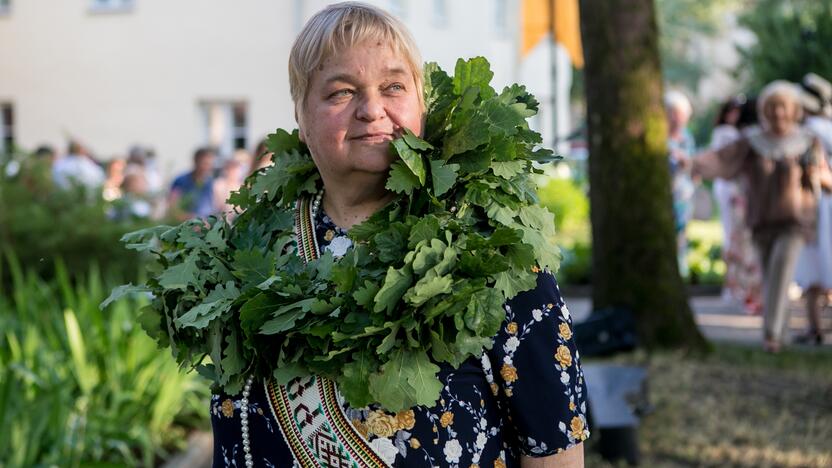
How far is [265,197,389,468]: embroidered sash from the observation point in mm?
2283

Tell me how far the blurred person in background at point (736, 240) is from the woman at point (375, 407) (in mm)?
9692

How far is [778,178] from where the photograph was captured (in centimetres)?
925

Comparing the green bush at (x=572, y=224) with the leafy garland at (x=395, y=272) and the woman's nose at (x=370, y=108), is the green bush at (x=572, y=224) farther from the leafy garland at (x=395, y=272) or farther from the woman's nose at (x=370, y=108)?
the woman's nose at (x=370, y=108)

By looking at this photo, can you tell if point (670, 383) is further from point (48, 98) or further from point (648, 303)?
point (48, 98)

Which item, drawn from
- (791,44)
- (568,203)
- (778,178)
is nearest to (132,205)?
(778,178)

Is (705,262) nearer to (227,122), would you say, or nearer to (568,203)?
(568,203)

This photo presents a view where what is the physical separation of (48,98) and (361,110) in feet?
72.0

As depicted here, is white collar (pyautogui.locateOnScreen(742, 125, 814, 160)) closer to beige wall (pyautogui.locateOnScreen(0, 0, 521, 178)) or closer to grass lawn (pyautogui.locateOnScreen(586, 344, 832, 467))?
grass lawn (pyautogui.locateOnScreen(586, 344, 832, 467))

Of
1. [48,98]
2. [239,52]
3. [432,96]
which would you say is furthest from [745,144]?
[48,98]

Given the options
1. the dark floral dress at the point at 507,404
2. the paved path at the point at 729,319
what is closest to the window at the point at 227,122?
the paved path at the point at 729,319

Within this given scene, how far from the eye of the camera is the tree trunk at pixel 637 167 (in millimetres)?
8969

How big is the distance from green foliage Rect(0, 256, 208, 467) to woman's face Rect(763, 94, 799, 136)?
4877mm

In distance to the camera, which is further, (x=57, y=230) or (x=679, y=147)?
(x=679, y=147)

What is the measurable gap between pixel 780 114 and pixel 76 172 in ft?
20.9
